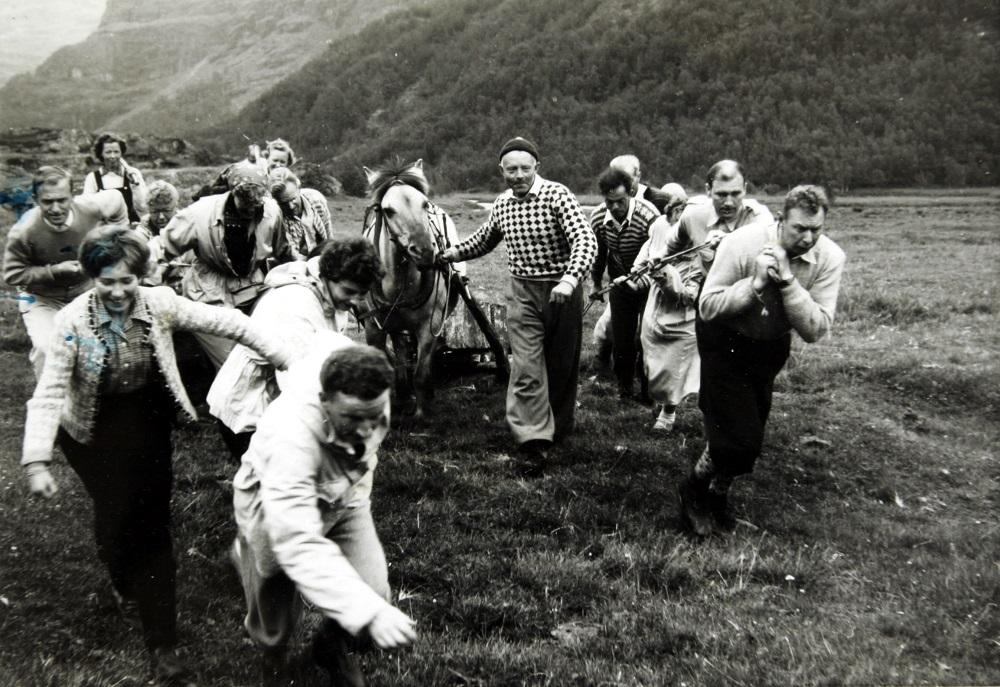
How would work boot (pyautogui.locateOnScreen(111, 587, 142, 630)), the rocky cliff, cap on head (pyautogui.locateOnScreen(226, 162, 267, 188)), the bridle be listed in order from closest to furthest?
work boot (pyautogui.locateOnScreen(111, 587, 142, 630)), cap on head (pyautogui.locateOnScreen(226, 162, 267, 188)), the bridle, the rocky cliff

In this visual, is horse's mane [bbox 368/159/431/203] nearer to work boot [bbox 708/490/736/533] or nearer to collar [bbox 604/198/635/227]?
collar [bbox 604/198/635/227]

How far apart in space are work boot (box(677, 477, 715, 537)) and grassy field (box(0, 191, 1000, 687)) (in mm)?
125

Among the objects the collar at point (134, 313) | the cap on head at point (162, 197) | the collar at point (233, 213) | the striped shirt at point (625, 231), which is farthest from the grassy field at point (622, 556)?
the cap on head at point (162, 197)

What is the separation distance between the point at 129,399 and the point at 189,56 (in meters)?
106

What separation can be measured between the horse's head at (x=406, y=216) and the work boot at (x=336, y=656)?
4.30m

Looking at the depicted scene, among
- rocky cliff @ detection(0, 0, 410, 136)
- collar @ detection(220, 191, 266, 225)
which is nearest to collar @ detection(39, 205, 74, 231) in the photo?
collar @ detection(220, 191, 266, 225)

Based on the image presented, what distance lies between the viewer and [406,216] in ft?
22.9

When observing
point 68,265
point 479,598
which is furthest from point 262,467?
point 68,265

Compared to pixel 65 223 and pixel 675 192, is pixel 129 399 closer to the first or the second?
pixel 65 223

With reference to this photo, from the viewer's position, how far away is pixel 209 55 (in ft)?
327

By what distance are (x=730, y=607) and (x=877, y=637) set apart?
26.9 inches

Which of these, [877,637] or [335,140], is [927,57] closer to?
[877,637]

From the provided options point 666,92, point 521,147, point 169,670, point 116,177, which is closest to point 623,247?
point 521,147

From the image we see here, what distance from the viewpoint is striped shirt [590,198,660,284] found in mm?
7672
